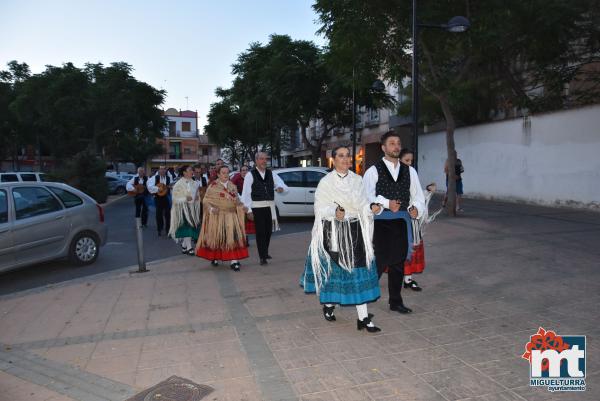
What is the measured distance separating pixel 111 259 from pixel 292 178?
6161 mm

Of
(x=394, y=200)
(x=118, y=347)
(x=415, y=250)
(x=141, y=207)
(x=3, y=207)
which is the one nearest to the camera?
(x=118, y=347)

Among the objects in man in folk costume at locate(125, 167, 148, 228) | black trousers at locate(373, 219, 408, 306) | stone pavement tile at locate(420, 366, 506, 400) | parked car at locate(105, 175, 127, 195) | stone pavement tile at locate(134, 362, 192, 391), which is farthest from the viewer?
parked car at locate(105, 175, 127, 195)

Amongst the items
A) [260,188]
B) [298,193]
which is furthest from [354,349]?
[298,193]

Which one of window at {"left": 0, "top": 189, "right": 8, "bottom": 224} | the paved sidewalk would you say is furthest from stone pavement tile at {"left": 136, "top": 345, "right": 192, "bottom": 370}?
window at {"left": 0, "top": 189, "right": 8, "bottom": 224}

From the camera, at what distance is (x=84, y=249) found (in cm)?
848

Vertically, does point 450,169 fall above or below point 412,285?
above

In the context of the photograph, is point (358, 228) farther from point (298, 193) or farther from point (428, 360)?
point (298, 193)

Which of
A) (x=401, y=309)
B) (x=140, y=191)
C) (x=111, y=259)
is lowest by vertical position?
(x=111, y=259)

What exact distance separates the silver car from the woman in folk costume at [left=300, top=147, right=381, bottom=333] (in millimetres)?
5015

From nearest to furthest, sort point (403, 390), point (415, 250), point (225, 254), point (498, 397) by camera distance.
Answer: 1. point (498, 397)
2. point (403, 390)
3. point (415, 250)
4. point (225, 254)

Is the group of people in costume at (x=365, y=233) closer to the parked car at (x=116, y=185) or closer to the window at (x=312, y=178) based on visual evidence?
the window at (x=312, y=178)

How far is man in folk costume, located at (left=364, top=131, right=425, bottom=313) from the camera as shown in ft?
15.8

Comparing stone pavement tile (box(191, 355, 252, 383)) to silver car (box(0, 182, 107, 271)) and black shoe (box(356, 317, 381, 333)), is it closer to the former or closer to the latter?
black shoe (box(356, 317, 381, 333))

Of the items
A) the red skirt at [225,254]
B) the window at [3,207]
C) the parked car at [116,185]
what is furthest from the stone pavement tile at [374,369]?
the parked car at [116,185]
